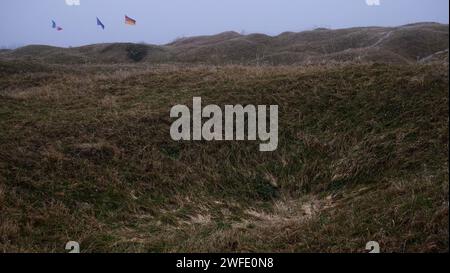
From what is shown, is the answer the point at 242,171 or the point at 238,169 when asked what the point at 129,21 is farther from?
the point at 242,171

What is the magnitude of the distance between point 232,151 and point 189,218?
10.9ft

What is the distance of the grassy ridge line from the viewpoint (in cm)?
825

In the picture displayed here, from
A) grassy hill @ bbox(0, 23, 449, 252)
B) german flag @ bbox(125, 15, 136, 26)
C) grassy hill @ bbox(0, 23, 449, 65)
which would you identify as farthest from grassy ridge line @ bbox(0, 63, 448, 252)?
grassy hill @ bbox(0, 23, 449, 65)

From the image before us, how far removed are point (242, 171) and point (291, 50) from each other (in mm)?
37397

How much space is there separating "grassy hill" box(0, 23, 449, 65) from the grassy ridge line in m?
20.9

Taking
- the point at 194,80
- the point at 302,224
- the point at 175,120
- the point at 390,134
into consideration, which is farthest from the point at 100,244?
the point at 194,80

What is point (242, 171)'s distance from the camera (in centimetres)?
1186

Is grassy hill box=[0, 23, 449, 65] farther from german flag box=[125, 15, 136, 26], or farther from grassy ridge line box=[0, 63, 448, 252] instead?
grassy ridge line box=[0, 63, 448, 252]

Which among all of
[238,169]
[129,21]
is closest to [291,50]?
[129,21]

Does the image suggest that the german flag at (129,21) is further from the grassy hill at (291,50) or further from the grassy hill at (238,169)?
the grassy hill at (238,169)

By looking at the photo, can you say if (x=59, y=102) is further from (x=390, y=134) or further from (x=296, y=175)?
(x=390, y=134)

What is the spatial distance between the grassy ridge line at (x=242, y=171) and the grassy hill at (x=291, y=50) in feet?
68.5

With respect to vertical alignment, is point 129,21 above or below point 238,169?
above

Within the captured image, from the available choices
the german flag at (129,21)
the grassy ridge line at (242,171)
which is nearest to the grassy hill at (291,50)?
the german flag at (129,21)
